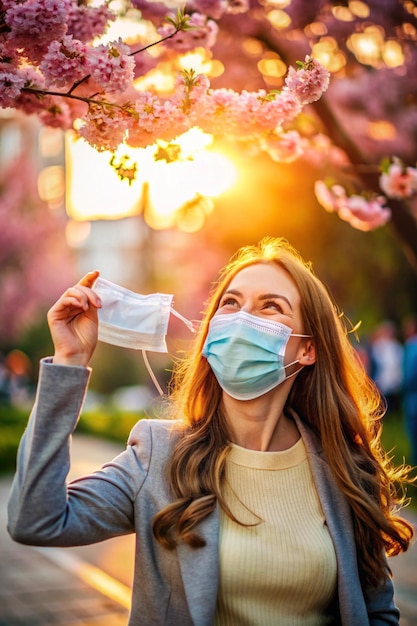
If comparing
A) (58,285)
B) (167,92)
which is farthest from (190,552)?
(58,285)

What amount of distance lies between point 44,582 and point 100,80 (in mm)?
5512

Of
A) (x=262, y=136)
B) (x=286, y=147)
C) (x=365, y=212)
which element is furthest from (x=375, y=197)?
(x=262, y=136)

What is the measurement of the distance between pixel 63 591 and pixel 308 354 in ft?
14.4

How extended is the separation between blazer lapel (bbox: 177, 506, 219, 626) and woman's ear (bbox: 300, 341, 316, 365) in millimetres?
911

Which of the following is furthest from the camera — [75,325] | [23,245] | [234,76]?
[23,245]

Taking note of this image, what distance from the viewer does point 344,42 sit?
6742mm

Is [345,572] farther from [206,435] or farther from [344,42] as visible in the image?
[344,42]

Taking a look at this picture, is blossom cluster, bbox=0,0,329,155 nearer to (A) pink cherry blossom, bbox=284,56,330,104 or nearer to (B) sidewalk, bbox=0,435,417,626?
(A) pink cherry blossom, bbox=284,56,330,104

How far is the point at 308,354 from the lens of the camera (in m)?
3.49

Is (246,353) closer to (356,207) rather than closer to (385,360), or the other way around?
(356,207)

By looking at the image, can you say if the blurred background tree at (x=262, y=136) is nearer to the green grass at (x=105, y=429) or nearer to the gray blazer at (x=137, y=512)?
the gray blazer at (x=137, y=512)

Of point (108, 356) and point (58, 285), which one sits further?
point (108, 356)

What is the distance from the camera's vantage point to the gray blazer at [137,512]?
2.43 m

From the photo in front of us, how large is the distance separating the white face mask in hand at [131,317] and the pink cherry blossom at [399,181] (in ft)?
7.50
